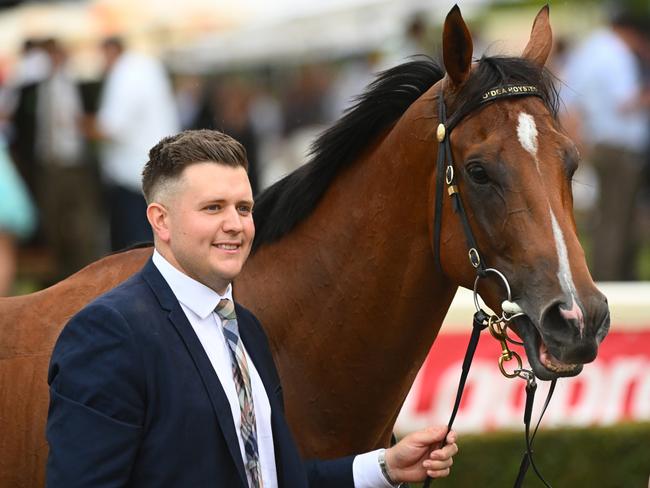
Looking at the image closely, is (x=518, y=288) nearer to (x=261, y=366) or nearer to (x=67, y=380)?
(x=261, y=366)

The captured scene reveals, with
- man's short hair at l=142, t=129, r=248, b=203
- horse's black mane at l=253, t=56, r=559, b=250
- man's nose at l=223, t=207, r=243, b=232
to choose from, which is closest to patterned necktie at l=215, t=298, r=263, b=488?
man's nose at l=223, t=207, r=243, b=232

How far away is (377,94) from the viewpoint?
353 centimetres

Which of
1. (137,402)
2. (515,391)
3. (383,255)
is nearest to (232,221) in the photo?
(137,402)

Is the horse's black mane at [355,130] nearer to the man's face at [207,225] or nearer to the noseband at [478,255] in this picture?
the noseband at [478,255]

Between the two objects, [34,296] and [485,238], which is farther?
[34,296]

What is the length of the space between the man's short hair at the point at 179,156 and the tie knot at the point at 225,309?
28cm

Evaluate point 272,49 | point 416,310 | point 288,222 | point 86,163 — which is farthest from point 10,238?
point 272,49

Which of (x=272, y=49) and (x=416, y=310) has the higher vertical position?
(x=272, y=49)

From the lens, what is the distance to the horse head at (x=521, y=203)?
2.86 meters

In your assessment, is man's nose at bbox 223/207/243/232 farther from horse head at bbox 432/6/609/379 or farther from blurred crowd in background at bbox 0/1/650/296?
blurred crowd in background at bbox 0/1/650/296

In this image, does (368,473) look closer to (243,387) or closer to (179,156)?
(243,387)

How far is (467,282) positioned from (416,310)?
0.68 feet

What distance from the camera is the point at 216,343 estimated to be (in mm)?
2572

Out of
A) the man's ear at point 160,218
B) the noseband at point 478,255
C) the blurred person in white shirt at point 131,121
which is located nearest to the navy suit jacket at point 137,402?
the man's ear at point 160,218
